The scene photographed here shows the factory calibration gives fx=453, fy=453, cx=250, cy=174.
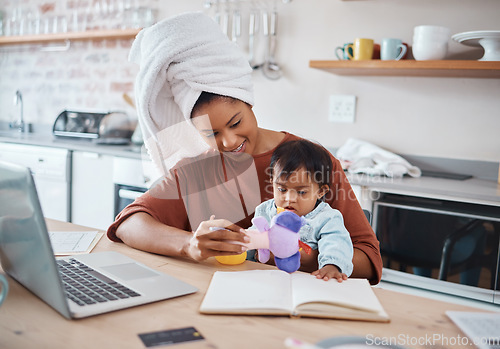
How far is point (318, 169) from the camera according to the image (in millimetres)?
1304

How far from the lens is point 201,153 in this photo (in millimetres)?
1583

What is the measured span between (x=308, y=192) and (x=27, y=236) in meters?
0.73

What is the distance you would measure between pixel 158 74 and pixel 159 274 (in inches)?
22.2

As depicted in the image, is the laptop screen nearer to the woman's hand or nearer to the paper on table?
the paper on table

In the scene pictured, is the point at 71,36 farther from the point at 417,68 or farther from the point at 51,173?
the point at 417,68

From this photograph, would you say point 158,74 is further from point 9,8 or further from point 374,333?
point 9,8

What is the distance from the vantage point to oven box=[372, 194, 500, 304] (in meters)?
1.95

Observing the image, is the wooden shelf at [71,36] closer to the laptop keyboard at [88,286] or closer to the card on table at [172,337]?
the laptop keyboard at [88,286]

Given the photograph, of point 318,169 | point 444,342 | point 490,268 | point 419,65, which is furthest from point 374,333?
point 419,65

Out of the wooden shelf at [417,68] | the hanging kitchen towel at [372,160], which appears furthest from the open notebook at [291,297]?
the wooden shelf at [417,68]

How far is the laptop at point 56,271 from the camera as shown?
2.52 feet

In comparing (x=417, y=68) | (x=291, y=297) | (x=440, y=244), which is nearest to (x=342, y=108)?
(x=417, y=68)

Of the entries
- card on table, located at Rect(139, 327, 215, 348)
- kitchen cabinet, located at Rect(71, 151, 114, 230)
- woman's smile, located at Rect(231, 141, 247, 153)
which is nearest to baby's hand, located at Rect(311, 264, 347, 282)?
card on table, located at Rect(139, 327, 215, 348)

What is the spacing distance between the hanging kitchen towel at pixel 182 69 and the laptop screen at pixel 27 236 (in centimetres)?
55
